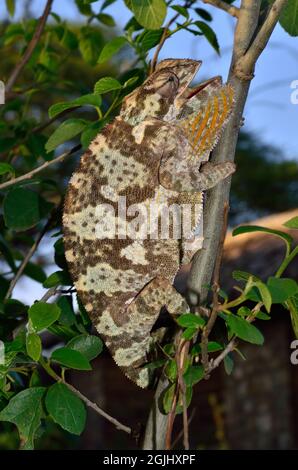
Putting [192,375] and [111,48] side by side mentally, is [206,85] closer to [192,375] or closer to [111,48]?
[111,48]

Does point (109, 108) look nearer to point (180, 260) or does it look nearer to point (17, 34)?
point (180, 260)

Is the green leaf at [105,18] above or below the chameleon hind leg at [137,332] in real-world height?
above

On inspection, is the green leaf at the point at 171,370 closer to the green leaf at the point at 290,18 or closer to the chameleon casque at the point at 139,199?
the chameleon casque at the point at 139,199

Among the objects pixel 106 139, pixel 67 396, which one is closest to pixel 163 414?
pixel 67 396

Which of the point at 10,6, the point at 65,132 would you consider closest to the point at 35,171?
the point at 65,132

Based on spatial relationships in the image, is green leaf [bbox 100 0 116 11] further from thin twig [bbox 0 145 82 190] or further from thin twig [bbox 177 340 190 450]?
thin twig [bbox 177 340 190 450]

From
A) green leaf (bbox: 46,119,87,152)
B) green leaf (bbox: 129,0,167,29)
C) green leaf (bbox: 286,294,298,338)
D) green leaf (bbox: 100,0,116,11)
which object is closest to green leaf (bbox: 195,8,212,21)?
green leaf (bbox: 100,0,116,11)

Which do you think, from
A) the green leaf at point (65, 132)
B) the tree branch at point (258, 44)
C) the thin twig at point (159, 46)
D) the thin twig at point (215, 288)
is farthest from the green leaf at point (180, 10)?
the thin twig at point (215, 288)
